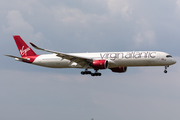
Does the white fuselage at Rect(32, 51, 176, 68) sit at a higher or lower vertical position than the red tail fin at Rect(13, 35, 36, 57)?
lower

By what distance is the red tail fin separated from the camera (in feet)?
259

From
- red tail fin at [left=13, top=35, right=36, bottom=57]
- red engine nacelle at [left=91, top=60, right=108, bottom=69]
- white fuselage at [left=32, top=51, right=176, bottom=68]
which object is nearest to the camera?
white fuselage at [left=32, top=51, right=176, bottom=68]

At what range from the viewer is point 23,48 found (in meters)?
79.5

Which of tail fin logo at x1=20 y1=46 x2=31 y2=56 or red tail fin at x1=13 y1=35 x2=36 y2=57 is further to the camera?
tail fin logo at x1=20 y1=46 x2=31 y2=56

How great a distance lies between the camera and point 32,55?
Answer: 7850 cm

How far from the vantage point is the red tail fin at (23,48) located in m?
78.9

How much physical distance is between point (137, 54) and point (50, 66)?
1964cm

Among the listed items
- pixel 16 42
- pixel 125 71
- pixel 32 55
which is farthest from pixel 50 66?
pixel 125 71

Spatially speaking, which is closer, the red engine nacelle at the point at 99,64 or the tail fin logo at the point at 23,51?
the red engine nacelle at the point at 99,64

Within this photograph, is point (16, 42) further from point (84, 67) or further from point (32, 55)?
point (84, 67)

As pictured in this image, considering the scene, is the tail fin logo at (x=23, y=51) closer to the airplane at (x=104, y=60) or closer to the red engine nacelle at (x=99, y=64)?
the airplane at (x=104, y=60)

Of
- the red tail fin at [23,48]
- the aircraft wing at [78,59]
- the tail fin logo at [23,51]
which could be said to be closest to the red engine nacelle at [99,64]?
the aircraft wing at [78,59]

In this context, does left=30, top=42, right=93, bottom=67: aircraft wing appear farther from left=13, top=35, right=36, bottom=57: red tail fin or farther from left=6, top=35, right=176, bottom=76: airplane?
left=13, top=35, right=36, bottom=57: red tail fin

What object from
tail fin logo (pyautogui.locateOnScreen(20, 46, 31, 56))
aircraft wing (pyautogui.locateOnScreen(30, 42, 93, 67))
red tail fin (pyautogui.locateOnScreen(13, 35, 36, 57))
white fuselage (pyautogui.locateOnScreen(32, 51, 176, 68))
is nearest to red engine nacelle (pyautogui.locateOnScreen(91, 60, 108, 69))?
white fuselage (pyautogui.locateOnScreen(32, 51, 176, 68))
